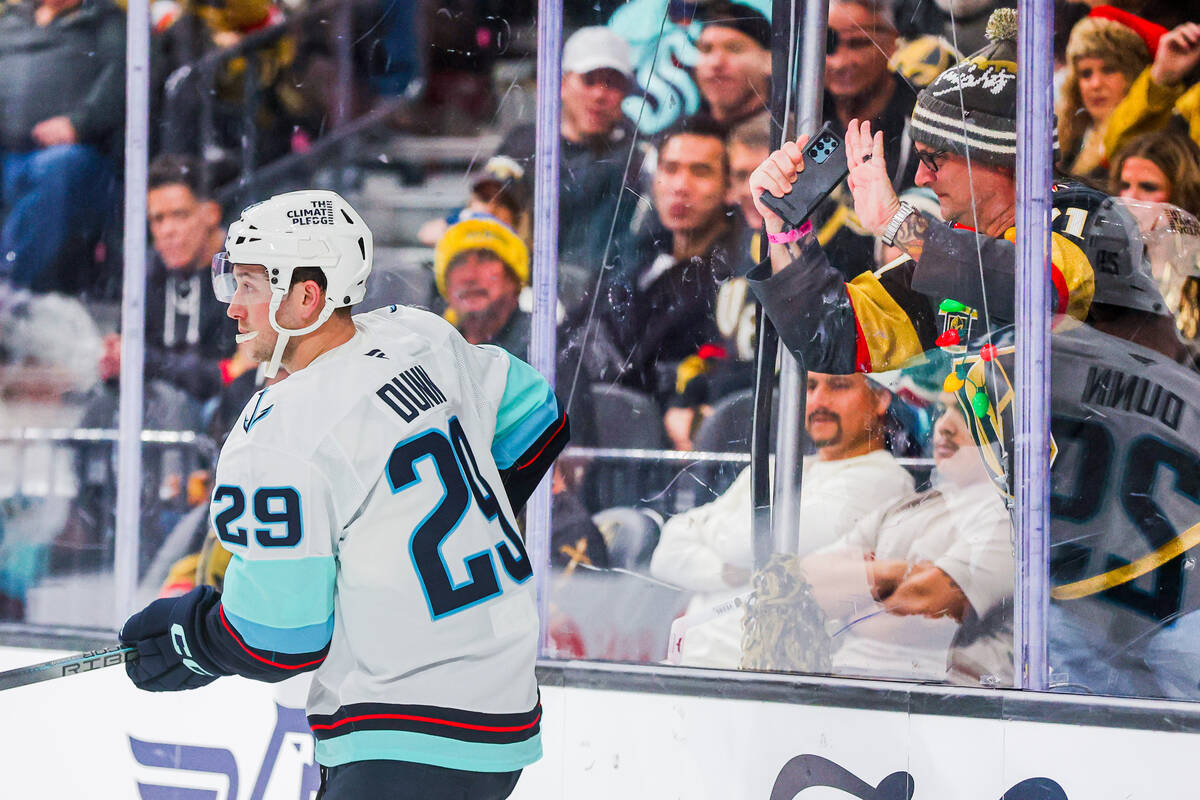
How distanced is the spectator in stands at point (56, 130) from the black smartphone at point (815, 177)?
1656mm

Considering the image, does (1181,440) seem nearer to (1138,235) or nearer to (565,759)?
(1138,235)

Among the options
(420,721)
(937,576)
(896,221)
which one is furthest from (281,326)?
(937,576)

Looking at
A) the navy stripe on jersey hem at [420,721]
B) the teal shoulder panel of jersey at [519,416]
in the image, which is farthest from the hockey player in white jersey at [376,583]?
the teal shoulder panel of jersey at [519,416]

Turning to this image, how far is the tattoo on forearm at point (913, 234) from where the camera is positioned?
2.45 m

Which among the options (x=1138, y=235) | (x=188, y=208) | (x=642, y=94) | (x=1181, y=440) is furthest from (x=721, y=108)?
(x=188, y=208)

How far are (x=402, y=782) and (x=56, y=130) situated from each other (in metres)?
2.12

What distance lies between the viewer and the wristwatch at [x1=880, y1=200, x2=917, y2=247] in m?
2.46

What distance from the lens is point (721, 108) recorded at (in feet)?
8.44

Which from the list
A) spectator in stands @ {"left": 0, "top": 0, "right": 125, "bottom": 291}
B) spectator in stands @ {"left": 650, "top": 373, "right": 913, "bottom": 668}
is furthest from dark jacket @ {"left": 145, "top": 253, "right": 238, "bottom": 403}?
spectator in stands @ {"left": 650, "top": 373, "right": 913, "bottom": 668}

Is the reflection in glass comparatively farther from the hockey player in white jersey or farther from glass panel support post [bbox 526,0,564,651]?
the hockey player in white jersey

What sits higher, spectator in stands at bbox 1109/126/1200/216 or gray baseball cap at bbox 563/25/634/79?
gray baseball cap at bbox 563/25/634/79

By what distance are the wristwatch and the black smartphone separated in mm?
130

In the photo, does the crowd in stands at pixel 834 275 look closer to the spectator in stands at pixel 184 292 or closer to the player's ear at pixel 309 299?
the spectator in stands at pixel 184 292

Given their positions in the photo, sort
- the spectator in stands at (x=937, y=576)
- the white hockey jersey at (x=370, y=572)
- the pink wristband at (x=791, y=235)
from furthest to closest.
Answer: the pink wristband at (x=791, y=235) < the spectator in stands at (x=937, y=576) < the white hockey jersey at (x=370, y=572)
